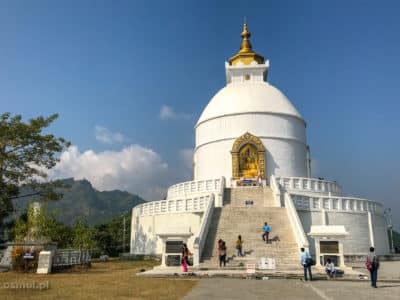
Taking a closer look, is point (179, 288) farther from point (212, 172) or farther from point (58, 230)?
point (212, 172)

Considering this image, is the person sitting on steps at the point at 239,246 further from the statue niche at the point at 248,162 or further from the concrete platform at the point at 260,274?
the statue niche at the point at 248,162

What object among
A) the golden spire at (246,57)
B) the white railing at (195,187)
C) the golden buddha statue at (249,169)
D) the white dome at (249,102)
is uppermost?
the golden spire at (246,57)

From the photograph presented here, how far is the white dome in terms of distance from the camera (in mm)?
29647

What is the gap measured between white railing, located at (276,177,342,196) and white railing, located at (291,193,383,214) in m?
2.35

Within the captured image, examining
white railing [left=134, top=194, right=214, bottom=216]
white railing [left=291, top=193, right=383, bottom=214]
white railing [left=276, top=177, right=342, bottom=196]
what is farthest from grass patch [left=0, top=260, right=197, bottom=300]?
white railing [left=276, top=177, right=342, bottom=196]

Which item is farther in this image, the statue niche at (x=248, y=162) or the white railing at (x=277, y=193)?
the statue niche at (x=248, y=162)

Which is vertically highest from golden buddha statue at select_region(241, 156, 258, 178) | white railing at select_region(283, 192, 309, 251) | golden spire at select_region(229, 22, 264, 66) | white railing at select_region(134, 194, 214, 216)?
golden spire at select_region(229, 22, 264, 66)

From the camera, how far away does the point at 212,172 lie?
29.0 m

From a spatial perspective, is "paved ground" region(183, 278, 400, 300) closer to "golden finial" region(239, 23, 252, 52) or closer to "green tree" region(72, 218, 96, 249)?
"green tree" region(72, 218, 96, 249)

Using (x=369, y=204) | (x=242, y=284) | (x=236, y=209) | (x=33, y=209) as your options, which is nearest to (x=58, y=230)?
(x=33, y=209)

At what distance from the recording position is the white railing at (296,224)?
16.2 metres

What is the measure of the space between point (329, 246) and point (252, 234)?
12.5 ft

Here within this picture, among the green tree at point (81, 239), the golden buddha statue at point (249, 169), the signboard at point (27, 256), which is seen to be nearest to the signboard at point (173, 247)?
the signboard at point (27, 256)

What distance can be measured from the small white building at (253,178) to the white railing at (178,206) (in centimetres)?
6
